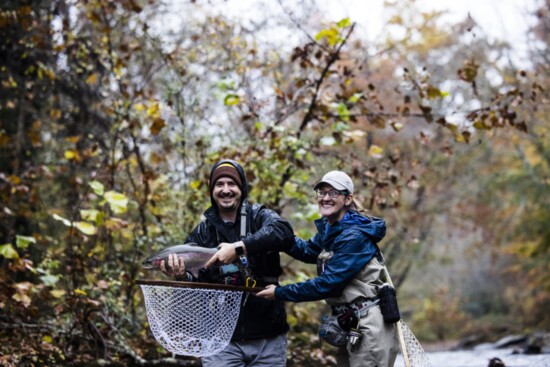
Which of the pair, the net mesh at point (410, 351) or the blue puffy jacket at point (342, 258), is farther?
the net mesh at point (410, 351)

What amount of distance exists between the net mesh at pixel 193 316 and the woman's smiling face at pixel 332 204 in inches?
30.2

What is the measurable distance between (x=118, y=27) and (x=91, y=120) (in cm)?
175

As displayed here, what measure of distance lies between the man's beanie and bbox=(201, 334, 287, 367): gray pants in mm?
1023

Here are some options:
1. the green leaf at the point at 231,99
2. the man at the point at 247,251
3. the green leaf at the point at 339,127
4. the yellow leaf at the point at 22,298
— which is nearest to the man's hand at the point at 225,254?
the man at the point at 247,251

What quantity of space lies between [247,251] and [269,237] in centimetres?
17

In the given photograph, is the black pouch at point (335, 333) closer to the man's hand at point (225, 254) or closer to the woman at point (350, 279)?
the woman at point (350, 279)

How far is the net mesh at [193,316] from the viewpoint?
3.69 m

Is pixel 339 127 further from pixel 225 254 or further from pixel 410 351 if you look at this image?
pixel 225 254

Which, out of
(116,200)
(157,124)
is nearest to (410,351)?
(116,200)

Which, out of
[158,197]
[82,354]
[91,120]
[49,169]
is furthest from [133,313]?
[91,120]

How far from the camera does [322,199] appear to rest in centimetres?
388

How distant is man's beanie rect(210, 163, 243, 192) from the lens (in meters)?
3.98

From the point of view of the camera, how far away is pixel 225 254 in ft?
11.8

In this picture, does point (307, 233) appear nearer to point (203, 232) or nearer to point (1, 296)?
point (203, 232)
